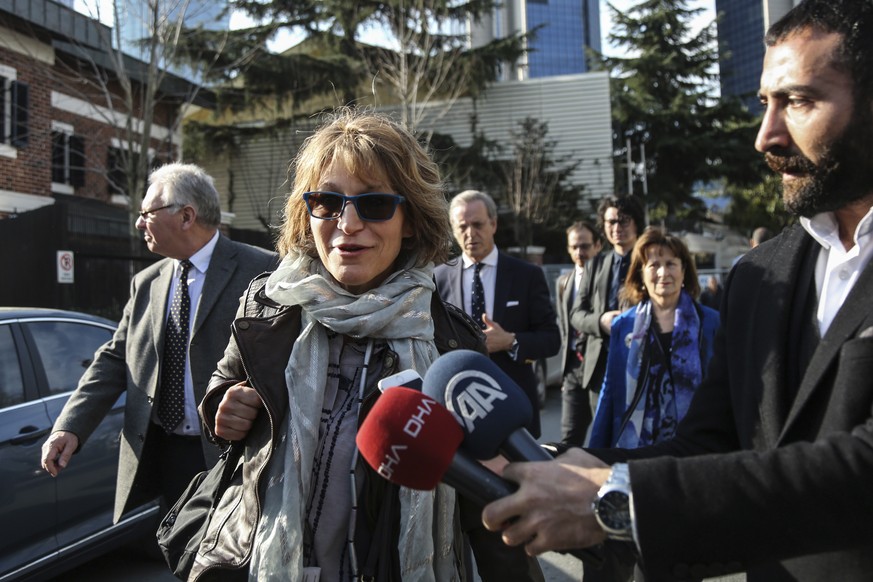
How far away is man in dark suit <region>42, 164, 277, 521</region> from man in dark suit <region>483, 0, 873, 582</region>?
2.26 meters

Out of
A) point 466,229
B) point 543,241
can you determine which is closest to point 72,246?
point 466,229

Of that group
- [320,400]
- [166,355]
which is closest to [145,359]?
[166,355]

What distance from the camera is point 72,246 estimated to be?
1160 cm

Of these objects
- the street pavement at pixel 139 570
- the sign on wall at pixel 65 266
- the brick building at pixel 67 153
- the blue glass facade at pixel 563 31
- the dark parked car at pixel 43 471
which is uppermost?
the blue glass facade at pixel 563 31

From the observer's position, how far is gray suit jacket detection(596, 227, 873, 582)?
50.6 inches

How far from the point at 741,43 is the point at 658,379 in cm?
4694

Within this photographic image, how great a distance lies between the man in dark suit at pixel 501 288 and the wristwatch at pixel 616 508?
3.25 meters

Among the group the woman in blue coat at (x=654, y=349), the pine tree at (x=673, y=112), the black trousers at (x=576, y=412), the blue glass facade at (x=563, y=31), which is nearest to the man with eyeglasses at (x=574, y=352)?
the black trousers at (x=576, y=412)

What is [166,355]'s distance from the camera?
352cm

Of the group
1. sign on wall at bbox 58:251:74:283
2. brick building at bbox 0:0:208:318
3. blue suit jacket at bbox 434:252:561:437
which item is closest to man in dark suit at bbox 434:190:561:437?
blue suit jacket at bbox 434:252:561:437

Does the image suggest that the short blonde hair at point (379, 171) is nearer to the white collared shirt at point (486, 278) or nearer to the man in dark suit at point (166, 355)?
the man in dark suit at point (166, 355)

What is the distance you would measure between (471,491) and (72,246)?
11898 mm

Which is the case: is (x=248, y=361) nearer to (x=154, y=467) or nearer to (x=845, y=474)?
(x=845, y=474)

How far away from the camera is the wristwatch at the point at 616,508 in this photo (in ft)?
4.41
